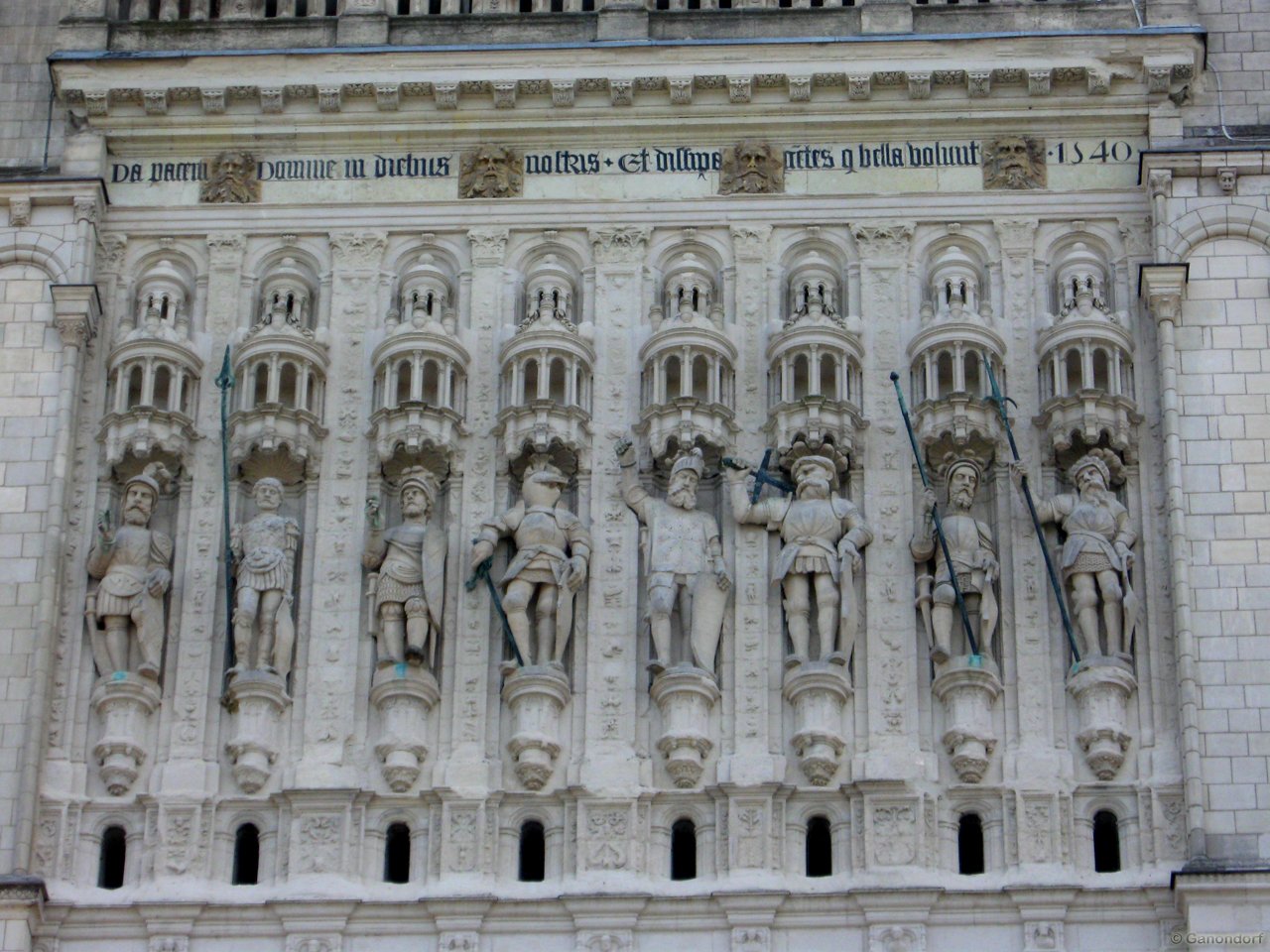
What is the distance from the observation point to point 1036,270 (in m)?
29.0

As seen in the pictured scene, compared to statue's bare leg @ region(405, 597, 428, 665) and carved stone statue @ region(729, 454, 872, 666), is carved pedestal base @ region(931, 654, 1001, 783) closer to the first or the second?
carved stone statue @ region(729, 454, 872, 666)

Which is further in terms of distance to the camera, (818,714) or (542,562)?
(542,562)

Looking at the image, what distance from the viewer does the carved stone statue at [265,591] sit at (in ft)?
90.0

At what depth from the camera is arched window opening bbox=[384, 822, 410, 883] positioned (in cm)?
2689

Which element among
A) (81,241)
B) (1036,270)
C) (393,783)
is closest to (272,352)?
(81,241)

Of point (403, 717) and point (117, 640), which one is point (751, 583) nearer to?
point (403, 717)

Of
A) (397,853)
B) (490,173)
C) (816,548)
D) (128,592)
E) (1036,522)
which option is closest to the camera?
(397,853)

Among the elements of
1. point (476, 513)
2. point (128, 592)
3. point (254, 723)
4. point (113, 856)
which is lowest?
point (113, 856)

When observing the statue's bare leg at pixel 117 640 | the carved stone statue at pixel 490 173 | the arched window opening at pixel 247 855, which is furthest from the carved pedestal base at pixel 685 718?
the carved stone statue at pixel 490 173

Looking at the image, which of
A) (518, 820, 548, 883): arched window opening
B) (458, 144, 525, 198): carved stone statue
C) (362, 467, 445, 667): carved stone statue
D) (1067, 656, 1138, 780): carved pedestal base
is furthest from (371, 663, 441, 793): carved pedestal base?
(1067, 656, 1138, 780): carved pedestal base

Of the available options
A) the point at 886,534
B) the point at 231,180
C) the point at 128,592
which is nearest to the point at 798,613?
the point at 886,534

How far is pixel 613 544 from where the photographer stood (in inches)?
1099

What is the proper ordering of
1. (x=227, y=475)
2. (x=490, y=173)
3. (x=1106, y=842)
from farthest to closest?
(x=490, y=173) → (x=227, y=475) → (x=1106, y=842)

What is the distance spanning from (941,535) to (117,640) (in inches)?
236
